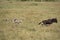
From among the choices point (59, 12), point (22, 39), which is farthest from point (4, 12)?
point (59, 12)

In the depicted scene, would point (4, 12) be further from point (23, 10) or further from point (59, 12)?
point (59, 12)

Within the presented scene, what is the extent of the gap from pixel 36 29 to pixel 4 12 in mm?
393

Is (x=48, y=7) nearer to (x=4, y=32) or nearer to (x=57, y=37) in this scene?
(x=57, y=37)

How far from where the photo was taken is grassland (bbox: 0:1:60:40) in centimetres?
130

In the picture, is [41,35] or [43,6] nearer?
[41,35]

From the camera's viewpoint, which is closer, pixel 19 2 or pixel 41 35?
pixel 41 35

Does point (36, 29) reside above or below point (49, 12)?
below

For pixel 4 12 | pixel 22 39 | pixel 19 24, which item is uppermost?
pixel 4 12

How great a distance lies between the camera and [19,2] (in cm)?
146

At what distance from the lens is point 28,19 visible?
4.52ft

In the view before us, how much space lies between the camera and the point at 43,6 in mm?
1439

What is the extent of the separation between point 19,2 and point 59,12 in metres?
0.45

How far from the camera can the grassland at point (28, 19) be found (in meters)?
1.30

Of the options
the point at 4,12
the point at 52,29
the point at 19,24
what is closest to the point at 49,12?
the point at 52,29
